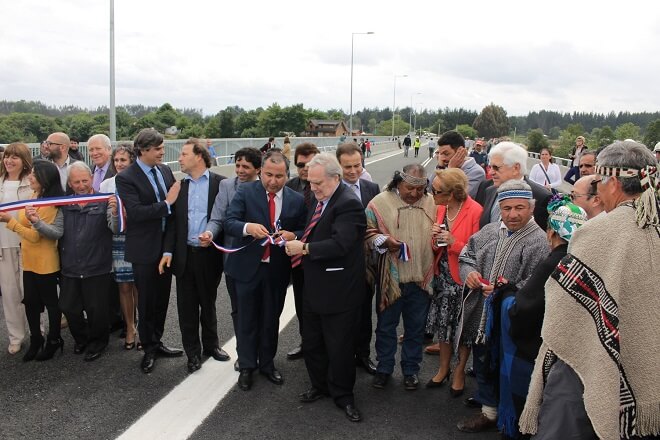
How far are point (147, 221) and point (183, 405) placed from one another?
5.18 feet

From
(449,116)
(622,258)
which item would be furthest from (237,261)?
(449,116)

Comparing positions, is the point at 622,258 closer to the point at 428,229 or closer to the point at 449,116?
the point at 428,229

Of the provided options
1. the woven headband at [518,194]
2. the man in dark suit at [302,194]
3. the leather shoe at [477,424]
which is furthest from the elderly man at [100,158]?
the leather shoe at [477,424]

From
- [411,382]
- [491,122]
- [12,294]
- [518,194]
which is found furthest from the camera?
[491,122]

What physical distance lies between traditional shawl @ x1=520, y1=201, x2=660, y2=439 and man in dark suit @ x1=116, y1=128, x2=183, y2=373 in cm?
334

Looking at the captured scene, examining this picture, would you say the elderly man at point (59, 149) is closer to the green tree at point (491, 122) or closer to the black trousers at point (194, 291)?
the black trousers at point (194, 291)

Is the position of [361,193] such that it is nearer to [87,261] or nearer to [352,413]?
[352,413]

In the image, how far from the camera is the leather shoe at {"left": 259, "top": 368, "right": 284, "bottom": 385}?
4.52m

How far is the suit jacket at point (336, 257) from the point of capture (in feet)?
12.8

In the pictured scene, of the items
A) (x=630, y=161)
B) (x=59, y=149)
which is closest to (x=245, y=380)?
(x=630, y=161)

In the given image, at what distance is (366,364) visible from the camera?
16.0 feet

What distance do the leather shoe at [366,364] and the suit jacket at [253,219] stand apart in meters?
1.19

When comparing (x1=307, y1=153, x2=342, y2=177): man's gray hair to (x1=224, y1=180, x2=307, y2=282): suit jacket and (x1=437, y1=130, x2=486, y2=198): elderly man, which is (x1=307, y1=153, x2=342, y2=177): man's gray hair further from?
(x1=437, y1=130, x2=486, y2=198): elderly man

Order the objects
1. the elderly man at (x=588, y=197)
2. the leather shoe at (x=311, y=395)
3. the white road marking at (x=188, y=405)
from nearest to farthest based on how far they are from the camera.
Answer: the elderly man at (x=588, y=197) → the white road marking at (x=188, y=405) → the leather shoe at (x=311, y=395)
